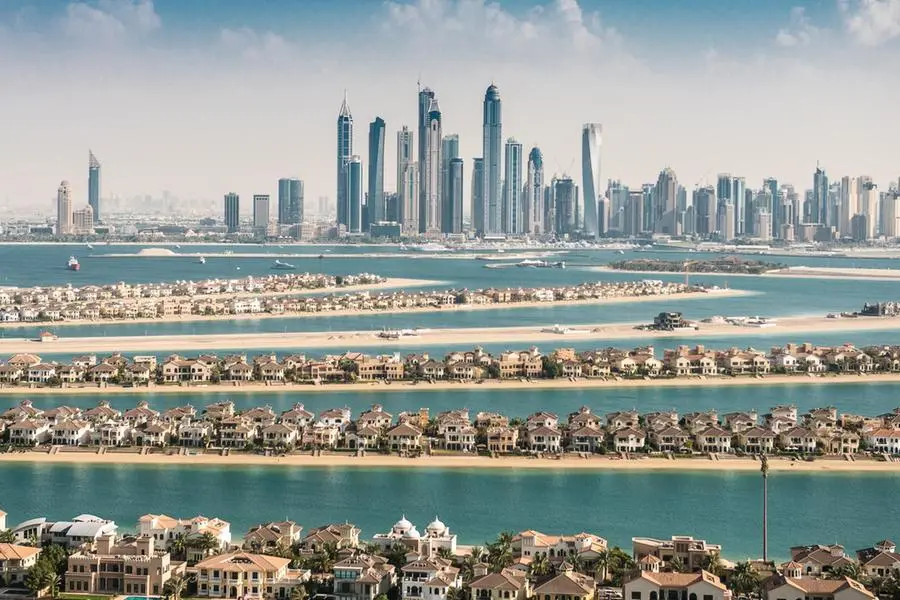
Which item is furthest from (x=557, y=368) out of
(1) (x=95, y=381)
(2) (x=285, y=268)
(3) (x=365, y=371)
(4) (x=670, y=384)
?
(2) (x=285, y=268)

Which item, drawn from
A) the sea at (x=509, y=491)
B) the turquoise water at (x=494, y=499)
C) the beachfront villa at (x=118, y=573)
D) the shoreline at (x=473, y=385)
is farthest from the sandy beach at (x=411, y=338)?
the beachfront villa at (x=118, y=573)

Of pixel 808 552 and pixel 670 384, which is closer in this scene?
pixel 808 552

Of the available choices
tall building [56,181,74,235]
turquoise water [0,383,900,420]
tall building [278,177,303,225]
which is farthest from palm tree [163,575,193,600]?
tall building [278,177,303,225]

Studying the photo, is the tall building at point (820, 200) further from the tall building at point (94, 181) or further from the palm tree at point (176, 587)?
the palm tree at point (176, 587)

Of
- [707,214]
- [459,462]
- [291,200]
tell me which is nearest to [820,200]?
[707,214]

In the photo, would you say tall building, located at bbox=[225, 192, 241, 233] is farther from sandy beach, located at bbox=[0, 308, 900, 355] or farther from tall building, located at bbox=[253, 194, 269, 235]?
sandy beach, located at bbox=[0, 308, 900, 355]

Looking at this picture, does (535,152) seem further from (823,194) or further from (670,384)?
(670,384)

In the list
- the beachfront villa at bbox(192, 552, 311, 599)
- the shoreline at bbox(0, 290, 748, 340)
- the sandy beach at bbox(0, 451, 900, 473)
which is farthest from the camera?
the shoreline at bbox(0, 290, 748, 340)
